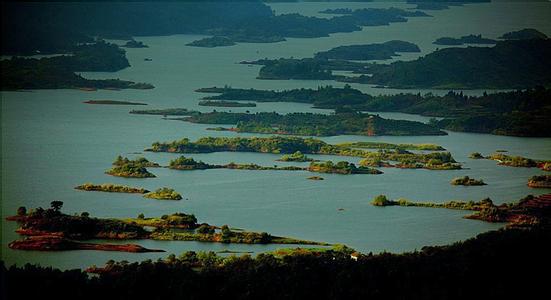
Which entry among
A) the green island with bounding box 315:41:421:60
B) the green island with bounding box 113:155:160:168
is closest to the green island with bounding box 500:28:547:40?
the green island with bounding box 315:41:421:60

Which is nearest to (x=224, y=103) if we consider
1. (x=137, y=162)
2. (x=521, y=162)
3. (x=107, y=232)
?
(x=137, y=162)

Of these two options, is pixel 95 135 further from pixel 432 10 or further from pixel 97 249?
pixel 432 10

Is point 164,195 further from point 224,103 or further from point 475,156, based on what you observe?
point 224,103

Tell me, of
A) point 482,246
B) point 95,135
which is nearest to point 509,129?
point 95,135

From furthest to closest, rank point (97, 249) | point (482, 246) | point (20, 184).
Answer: point (20, 184)
point (97, 249)
point (482, 246)

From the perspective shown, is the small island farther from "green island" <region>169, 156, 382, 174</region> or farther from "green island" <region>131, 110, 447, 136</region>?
"green island" <region>169, 156, 382, 174</region>

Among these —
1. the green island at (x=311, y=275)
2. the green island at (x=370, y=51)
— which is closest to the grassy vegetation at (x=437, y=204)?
the green island at (x=311, y=275)
